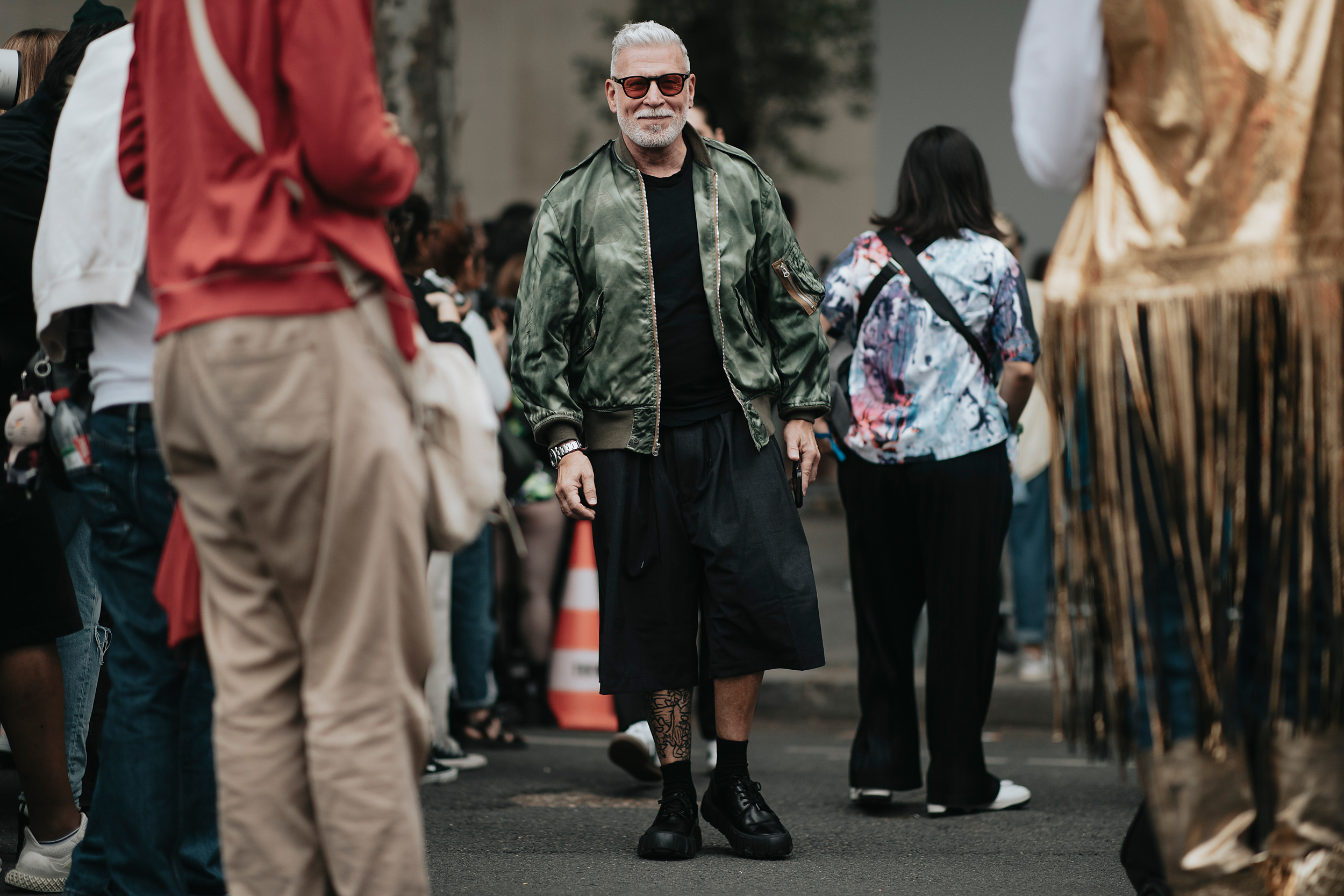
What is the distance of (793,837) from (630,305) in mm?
1583

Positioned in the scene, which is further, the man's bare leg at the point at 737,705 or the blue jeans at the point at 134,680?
the man's bare leg at the point at 737,705

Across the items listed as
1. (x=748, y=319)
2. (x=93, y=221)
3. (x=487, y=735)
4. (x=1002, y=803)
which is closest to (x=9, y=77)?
(x=93, y=221)

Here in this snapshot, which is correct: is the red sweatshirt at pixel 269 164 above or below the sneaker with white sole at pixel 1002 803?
above

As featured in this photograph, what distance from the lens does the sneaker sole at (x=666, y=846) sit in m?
3.99

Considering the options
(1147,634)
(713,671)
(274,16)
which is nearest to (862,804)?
(713,671)

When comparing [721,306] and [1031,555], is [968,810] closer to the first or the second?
[721,306]

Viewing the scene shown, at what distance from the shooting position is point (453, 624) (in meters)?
5.84

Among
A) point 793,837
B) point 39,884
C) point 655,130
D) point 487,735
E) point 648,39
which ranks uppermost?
point 648,39

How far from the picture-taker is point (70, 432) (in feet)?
10.8

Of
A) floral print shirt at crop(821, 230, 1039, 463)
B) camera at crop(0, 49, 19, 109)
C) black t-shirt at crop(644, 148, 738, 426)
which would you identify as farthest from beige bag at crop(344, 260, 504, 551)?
floral print shirt at crop(821, 230, 1039, 463)

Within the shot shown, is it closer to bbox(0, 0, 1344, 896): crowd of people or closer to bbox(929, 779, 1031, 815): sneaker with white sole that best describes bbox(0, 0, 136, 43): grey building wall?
bbox(0, 0, 1344, 896): crowd of people

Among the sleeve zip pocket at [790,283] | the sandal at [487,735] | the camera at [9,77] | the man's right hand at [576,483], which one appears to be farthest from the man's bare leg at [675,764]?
the camera at [9,77]

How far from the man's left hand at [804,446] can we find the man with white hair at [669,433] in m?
0.08

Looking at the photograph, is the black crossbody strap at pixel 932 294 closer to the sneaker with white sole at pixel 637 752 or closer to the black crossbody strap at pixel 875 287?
the black crossbody strap at pixel 875 287
